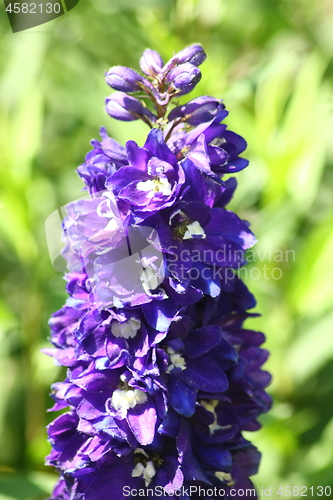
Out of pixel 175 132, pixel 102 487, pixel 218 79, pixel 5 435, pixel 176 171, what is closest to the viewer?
pixel 176 171

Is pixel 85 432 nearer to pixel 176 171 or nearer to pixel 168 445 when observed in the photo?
pixel 168 445

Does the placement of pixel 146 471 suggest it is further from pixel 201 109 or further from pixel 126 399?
pixel 201 109

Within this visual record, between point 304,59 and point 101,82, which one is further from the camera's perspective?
point 304,59

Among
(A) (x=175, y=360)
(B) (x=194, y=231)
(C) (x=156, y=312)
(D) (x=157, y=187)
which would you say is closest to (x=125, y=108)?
(D) (x=157, y=187)

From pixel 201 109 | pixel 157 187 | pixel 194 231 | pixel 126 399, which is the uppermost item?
pixel 201 109

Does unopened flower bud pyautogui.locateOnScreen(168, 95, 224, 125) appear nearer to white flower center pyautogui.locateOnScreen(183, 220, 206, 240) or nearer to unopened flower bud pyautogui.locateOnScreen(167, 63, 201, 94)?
unopened flower bud pyautogui.locateOnScreen(167, 63, 201, 94)

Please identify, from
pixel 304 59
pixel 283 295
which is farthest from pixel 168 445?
pixel 304 59

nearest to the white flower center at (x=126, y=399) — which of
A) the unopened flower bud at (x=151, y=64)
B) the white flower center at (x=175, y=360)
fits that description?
the white flower center at (x=175, y=360)

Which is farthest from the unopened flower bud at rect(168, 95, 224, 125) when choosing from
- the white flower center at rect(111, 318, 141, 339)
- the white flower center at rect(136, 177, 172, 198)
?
the white flower center at rect(111, 318, 141, 339)
